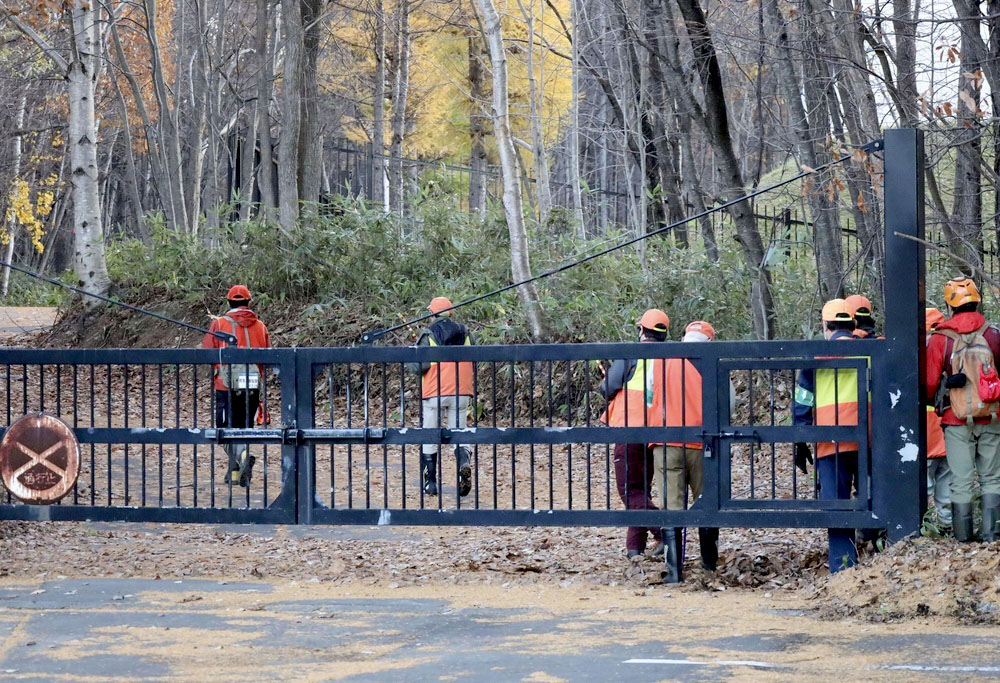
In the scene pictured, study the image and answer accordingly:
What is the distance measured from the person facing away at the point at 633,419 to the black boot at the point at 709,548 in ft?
1.22

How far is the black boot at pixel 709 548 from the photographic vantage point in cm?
838

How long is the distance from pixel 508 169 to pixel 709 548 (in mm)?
9820

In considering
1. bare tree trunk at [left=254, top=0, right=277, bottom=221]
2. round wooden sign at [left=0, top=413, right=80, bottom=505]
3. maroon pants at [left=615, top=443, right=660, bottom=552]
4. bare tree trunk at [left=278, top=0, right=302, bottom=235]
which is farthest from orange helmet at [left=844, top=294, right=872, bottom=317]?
bare tree trunk at [left=254, top=0, right=277, bottom=221]

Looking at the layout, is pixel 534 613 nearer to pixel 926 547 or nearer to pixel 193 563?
pixel 926 547

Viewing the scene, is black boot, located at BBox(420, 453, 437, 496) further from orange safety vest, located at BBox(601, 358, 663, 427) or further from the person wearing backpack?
the person wearing backpack

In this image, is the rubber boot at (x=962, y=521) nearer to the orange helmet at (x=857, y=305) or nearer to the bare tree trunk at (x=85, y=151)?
the orange helmet at (x=857, y=305)

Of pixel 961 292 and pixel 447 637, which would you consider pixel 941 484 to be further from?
pixel 447 637

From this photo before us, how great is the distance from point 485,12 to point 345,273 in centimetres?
670

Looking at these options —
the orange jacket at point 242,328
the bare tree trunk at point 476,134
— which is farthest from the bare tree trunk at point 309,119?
the orange jacket at point 242,328

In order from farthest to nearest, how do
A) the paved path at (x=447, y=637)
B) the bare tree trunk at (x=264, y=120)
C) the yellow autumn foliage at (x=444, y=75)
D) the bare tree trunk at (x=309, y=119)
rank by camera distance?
the yellow autumn foliage at (x=444, y=75)
the bare tree trunk at (x=264, y=120)
the bare tree trunk at (x=309, y=119)
the paved path at (x=447, y=637)

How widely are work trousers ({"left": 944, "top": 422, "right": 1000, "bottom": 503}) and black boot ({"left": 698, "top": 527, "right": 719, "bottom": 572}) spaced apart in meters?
1.57

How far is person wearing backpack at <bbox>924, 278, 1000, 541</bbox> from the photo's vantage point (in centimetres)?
812

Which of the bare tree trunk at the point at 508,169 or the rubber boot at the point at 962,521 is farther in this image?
the bare tree trunk at the point at 508,169

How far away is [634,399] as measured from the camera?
28.1ft
